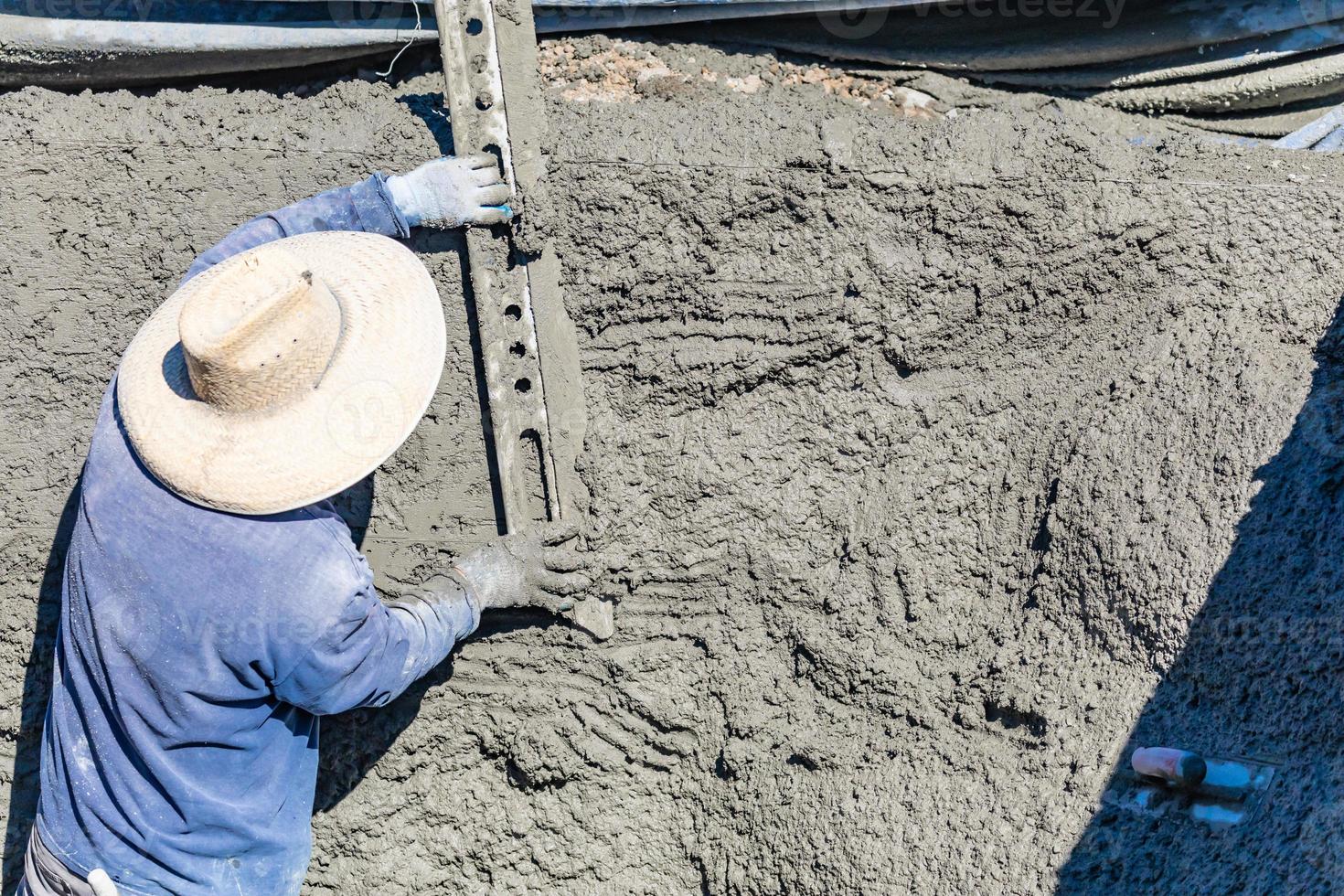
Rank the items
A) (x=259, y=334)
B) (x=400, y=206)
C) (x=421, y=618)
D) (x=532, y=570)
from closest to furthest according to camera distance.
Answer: (x=259, y=334)
(x=421, y=618)
(x=400, y=206)
(x=532, y=570)

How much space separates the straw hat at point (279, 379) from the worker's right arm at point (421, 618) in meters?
0.26

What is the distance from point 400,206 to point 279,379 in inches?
23.7

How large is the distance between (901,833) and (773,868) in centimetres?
31

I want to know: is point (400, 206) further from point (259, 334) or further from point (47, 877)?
point (47, 877)

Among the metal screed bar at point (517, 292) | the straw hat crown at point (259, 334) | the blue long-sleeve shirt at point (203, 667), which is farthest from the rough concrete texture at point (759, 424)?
the straw hat crown at point (259, 334)

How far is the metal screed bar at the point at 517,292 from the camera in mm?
2408

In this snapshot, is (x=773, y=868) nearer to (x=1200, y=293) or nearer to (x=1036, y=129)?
(x=1200, y=293)

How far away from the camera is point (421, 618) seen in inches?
86.0

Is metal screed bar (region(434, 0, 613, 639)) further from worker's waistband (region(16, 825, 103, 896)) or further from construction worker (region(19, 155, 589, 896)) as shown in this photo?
worker's waistband (region(16, 825, 103, 896))

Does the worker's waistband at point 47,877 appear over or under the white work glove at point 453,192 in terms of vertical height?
under

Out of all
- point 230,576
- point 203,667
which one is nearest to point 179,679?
point 203,667

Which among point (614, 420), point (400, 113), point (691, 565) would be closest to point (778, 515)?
point (691, 565)

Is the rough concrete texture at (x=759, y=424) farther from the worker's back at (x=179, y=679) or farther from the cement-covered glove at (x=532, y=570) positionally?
the worker's back at (x=179, y=679)

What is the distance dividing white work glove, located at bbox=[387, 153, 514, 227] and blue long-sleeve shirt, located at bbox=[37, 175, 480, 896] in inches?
6.6
